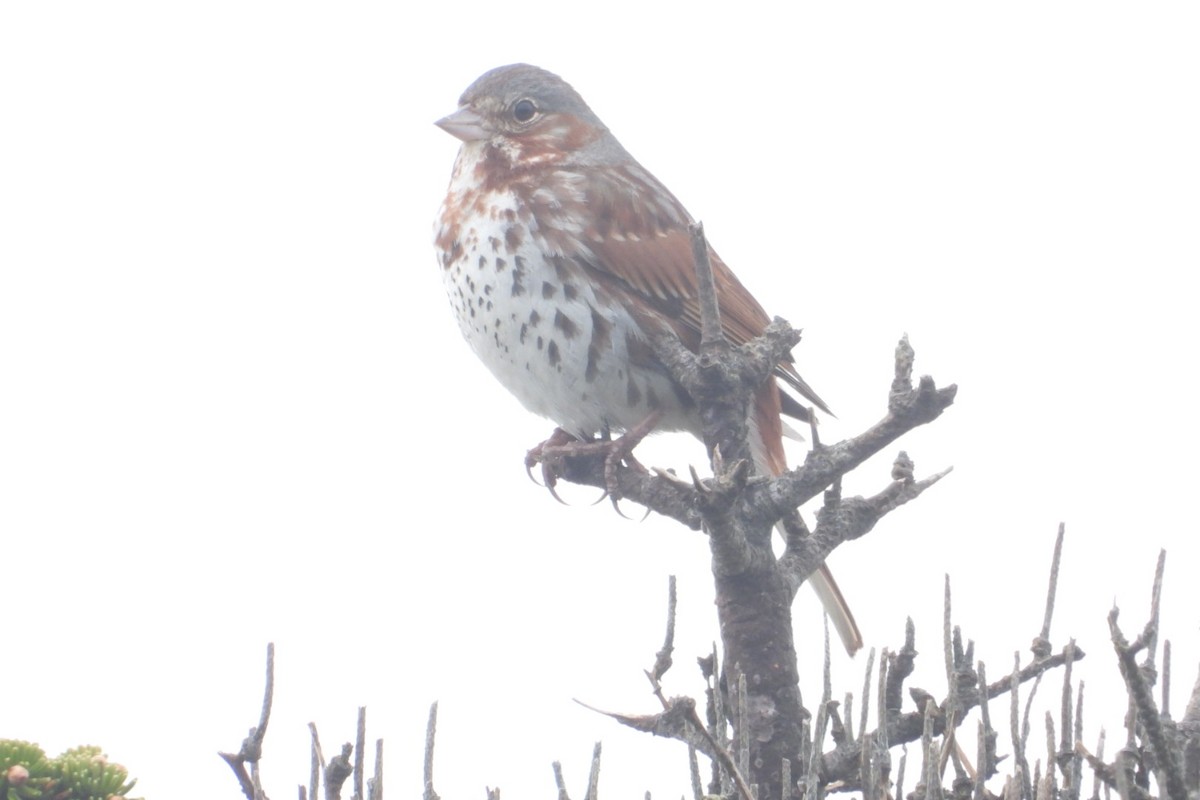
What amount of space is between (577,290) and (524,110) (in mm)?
1284

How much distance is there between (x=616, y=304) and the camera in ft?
18.7

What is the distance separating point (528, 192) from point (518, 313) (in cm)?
65

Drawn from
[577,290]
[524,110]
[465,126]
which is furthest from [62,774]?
[524,110]

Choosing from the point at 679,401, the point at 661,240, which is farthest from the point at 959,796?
the point at 661,240

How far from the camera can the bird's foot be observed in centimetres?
498

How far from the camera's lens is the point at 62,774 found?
2.90 m

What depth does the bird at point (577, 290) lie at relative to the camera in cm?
562

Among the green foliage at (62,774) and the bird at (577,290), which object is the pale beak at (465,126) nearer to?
the bird at (577,290)

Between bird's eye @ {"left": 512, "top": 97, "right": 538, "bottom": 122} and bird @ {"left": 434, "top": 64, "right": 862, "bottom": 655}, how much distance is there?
45 mm

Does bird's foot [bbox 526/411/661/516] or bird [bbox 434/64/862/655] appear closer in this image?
bird's foot [bbox 526/411/661/516]

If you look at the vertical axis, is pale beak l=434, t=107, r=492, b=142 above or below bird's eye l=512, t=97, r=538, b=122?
below

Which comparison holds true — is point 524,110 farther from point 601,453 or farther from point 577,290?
point 601,453

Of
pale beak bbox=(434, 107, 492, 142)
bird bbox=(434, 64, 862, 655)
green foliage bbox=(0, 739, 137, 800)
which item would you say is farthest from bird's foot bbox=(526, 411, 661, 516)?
green foliage bbox=(0, 739, 137, 800)

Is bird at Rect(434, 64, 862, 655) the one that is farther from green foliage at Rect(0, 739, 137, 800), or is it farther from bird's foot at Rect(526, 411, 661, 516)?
green foliage at Rect(0, 739, 137, 800)
